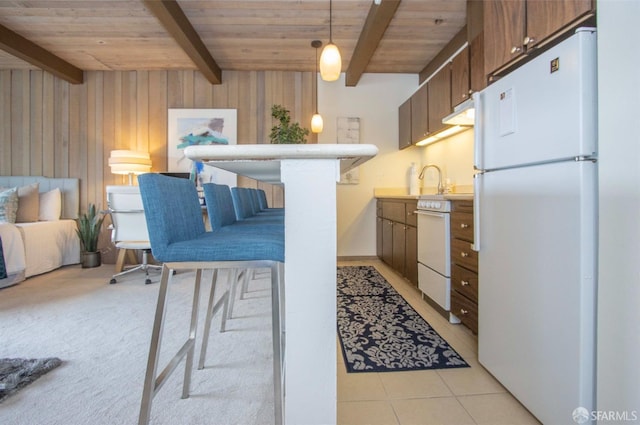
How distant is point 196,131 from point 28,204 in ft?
6.79

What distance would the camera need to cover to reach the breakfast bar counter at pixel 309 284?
2.40ft

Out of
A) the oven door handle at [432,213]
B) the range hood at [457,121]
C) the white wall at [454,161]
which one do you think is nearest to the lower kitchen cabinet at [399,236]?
the oven door handle at [432,213]

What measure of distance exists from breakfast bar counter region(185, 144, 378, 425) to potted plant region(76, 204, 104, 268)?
3848 mm

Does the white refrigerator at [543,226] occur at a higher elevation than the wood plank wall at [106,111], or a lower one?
lower

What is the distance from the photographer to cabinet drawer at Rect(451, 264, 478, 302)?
1.75 metres

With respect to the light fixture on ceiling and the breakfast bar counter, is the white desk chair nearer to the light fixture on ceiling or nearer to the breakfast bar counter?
the light fixture on ceiling

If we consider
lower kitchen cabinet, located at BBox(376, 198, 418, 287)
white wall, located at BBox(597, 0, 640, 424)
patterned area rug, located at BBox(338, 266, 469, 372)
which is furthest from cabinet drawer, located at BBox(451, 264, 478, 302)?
white wall, located at BBox(597, 0, 640, 424)

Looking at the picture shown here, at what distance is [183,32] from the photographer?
2.82 m

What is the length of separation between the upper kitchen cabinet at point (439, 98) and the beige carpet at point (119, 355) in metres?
2.34

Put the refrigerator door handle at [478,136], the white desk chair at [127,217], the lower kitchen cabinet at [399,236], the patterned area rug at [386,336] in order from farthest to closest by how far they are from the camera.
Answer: the white desk chair at [127,217] → the lower kitchen cabinet at [399,236] → the patterned area rug at [386,336] → the refrigerator door handle at [478,136]

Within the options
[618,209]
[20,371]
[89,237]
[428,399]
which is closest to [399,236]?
[428,399]

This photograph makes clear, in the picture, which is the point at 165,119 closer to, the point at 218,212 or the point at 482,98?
the point at 218,212

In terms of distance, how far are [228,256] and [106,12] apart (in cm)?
327

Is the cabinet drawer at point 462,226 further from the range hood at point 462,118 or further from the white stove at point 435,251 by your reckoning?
the range hood at point 462,118
